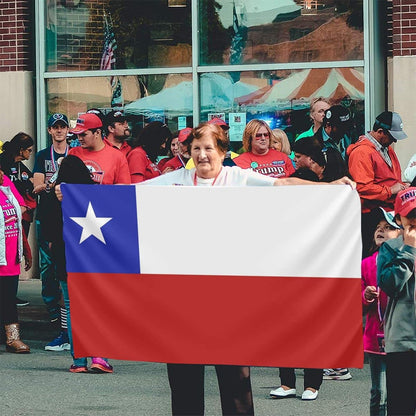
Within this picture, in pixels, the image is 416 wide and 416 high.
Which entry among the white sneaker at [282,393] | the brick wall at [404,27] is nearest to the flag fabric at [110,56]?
the brick wall at [404,27]

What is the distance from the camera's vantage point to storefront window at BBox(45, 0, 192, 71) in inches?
563

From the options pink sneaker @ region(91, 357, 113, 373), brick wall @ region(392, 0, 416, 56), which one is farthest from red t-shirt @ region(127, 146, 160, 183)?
brick wall @ region(392, 0, 416, 56)

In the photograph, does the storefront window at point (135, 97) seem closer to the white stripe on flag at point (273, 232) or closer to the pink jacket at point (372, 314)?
the pink jacket at point (372, 314)

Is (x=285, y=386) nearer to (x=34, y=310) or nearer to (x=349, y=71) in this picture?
(x=34, y=310)

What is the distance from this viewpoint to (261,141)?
10039mm

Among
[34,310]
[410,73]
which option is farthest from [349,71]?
[34,310]

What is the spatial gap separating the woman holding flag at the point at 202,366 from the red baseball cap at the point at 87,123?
12.1ft

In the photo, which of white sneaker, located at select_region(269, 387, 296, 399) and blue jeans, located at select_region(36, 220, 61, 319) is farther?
blue jeans, located at select_region(36, 220, 61, 319)

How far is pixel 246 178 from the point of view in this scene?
20.0ft

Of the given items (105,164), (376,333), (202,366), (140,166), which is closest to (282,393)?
(376,333)

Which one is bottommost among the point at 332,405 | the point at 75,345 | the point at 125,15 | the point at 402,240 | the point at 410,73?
the point at 332,405

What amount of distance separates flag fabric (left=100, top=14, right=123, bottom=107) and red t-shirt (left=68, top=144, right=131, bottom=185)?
4480 mm

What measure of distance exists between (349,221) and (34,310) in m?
6.93

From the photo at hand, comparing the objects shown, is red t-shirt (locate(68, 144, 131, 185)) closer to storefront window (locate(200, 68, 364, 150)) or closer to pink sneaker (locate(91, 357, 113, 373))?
pink sneaker (locate(91, 357, 113, 373))
